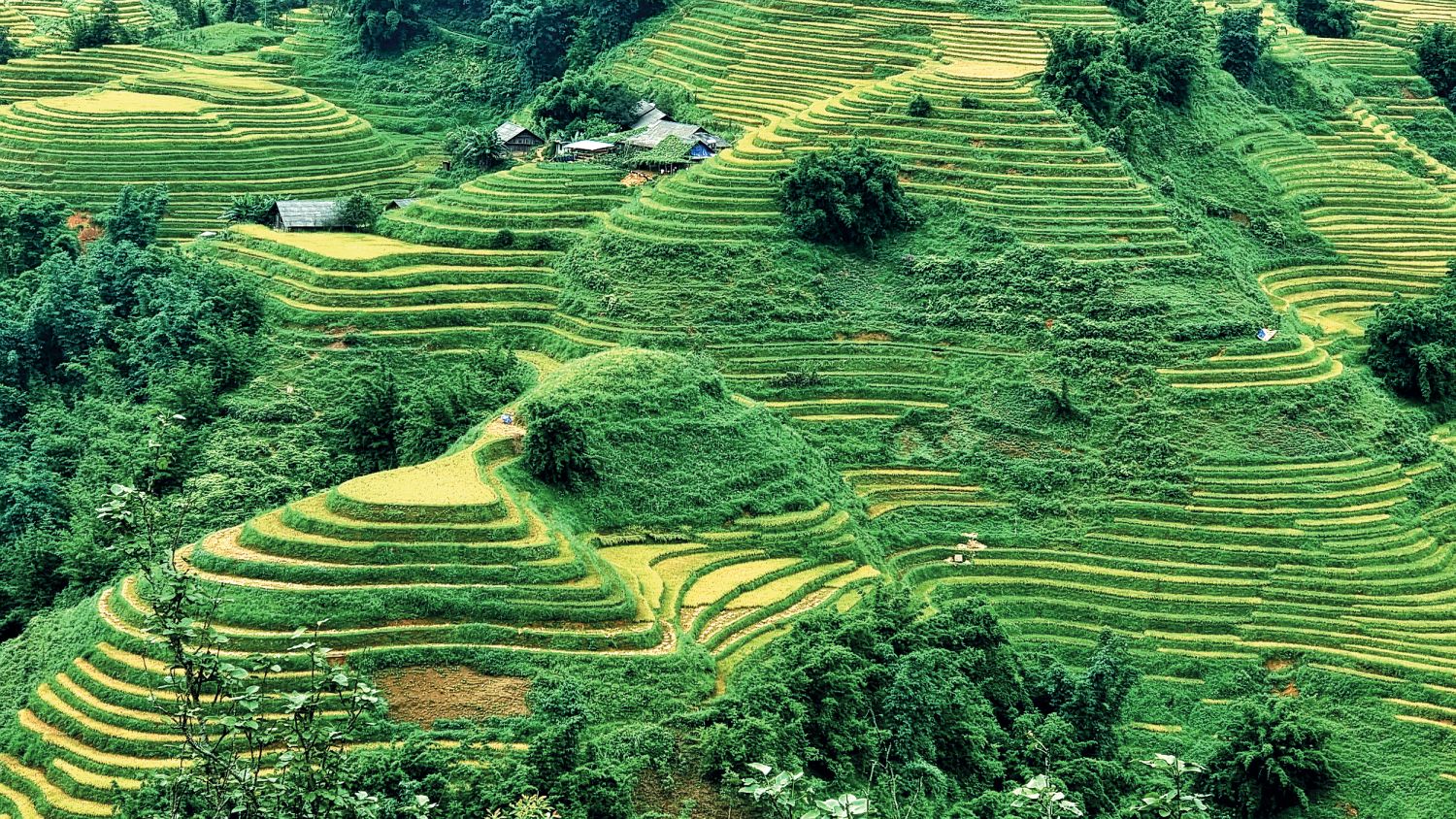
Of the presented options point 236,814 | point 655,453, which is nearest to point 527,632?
point 655,453

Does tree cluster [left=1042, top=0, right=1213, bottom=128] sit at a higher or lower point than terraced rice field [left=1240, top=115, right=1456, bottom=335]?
higher

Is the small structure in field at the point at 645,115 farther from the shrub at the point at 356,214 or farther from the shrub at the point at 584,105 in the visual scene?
the shrub at the point at 356,214

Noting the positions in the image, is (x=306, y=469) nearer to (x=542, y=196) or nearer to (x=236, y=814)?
(x=542, y=196)

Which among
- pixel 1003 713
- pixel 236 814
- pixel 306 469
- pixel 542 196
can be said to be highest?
pixel 236 814

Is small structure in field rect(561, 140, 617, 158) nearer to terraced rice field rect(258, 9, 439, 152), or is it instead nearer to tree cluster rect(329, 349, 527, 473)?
terraced rice field rect(258, 9, 439, 152)

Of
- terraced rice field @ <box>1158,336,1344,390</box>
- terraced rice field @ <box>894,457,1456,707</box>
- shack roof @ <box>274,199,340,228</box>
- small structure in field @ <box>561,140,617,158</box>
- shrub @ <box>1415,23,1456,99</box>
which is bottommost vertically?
terraced rice field @ <box>894,457,1456,707</box>

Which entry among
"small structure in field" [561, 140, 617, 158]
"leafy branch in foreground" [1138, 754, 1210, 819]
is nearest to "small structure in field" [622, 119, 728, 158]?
"small structure in field" [561, 140, 617, 158]
